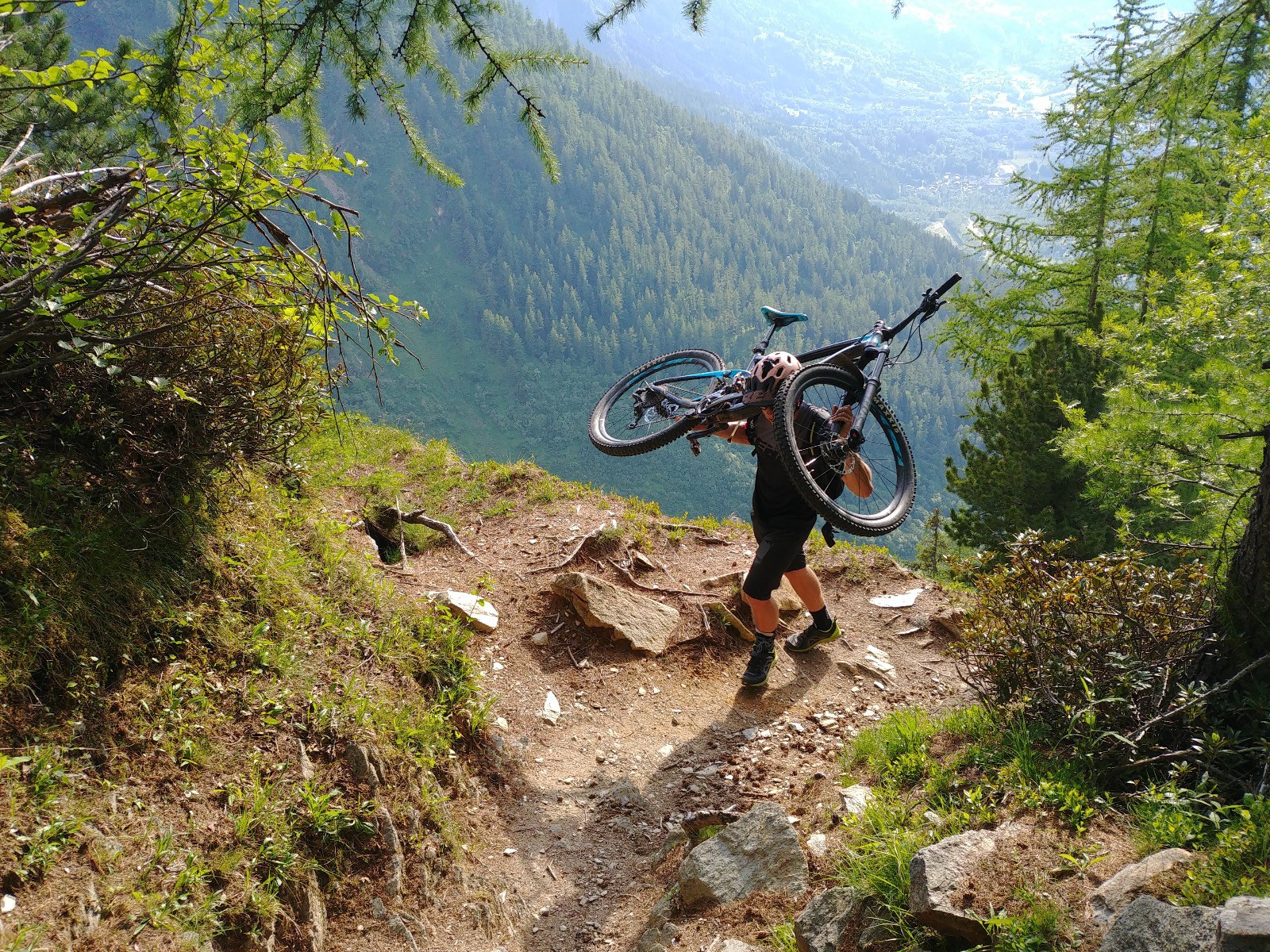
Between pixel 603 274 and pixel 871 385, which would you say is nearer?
pixel 871 385

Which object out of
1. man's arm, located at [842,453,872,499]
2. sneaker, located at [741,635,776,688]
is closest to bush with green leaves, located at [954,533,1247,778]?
man's arm, located at [842,453,872,499]

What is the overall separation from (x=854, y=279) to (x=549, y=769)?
7203 inches

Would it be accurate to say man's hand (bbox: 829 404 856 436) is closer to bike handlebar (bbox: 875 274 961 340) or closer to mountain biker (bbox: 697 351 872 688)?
mountain biker (bbox: 697 351 872 688)

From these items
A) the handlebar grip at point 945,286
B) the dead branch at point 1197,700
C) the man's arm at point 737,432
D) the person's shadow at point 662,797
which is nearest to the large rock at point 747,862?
the person's shadow at point 662,797

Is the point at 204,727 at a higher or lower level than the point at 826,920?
higher

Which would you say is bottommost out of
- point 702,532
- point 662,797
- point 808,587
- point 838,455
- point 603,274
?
point 662,797

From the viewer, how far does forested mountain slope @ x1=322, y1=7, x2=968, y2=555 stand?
140 m

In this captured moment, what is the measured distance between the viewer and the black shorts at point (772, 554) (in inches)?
219

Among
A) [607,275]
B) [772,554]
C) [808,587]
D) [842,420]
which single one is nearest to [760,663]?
[808,587]

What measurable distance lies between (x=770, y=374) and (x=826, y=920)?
3.78 metres

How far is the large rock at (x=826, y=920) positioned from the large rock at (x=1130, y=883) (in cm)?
92

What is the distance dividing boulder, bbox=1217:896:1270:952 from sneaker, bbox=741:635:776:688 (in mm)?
4011

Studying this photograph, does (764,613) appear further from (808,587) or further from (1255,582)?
(1255,582)

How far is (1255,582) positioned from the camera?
3.27m
